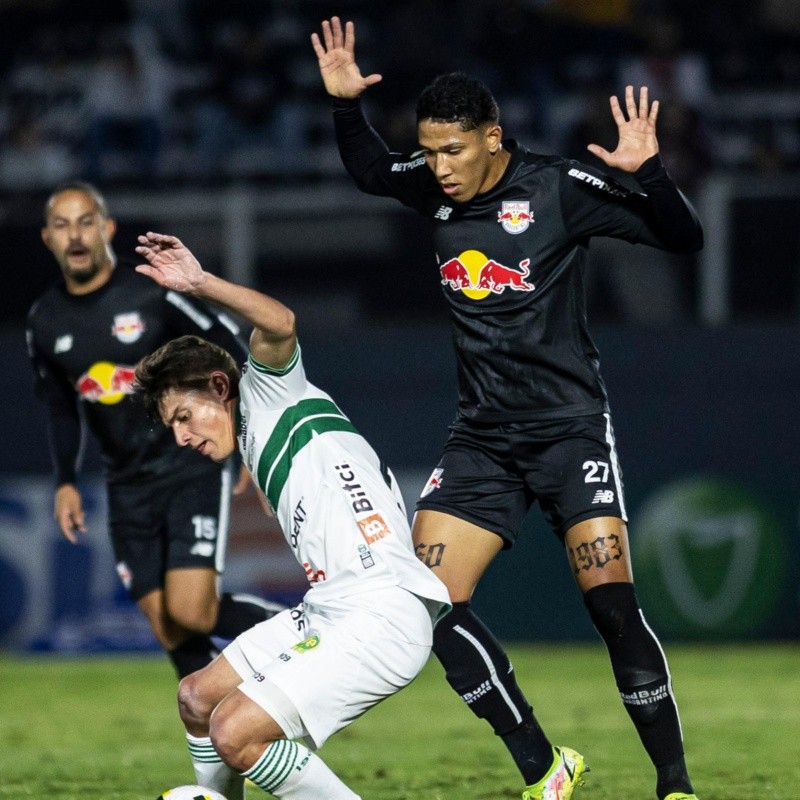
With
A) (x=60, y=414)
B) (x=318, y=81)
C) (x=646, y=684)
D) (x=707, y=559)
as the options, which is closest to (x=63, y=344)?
(x=60, y=414)

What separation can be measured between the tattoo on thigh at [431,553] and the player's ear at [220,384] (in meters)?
1.01

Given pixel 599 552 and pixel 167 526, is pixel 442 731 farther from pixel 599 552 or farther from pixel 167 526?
pixel 599 552

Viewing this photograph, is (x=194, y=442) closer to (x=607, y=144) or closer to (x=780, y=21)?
(x=607, y=144)

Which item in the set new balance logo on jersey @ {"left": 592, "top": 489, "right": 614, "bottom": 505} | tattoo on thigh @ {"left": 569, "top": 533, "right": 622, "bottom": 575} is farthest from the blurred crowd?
tattoo on thigh @ {"left": 569, "top": 533, "right": 622, "bottom": 575}

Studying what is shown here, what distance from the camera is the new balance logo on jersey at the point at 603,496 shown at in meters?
5.38

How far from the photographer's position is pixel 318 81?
13992 mm

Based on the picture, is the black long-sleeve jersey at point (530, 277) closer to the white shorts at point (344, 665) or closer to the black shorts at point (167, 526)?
the white shorts at point (344, 665)

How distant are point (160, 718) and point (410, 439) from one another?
3550mm

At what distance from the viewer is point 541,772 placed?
5453mm

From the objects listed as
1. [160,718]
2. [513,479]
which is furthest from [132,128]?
[513,479]

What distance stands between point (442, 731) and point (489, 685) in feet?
9.14

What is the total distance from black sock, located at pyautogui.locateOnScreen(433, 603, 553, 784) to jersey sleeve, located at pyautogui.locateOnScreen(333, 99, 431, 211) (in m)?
1.64

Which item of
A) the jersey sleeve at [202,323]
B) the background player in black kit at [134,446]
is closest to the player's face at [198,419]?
the jersey sleeve at [202,323]

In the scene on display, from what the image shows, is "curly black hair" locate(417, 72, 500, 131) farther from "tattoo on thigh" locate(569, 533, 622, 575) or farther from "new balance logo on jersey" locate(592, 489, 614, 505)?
"tattoo on thigh" locate(569, 533, 622, 575)
